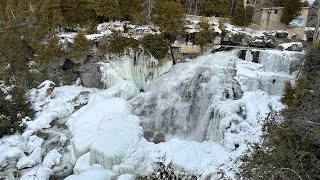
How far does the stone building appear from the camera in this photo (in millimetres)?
19812

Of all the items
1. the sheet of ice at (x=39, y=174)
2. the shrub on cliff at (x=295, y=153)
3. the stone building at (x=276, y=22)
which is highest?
the stone building at (x=276, y=22)

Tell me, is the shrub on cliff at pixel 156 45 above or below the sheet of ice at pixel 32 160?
above

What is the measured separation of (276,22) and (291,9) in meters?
1.28

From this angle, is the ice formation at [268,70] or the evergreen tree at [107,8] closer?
the ice formation at [268,70]

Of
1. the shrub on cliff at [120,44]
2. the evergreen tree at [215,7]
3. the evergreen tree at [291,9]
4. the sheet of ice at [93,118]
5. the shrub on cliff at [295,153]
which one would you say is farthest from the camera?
the evergreen tree at [215,7]

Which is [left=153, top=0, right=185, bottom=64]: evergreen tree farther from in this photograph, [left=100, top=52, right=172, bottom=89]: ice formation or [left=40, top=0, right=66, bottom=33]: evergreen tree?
[left=40, top=0, right=66, bottom=33]: evergreen tree

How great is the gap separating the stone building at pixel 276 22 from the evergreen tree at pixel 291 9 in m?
0.37

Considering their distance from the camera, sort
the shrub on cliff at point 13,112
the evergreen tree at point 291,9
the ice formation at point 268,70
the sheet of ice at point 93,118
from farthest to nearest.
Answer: the evergreen tree at point 291,9 → the shrub on cliff at point 13,112 → the ice formation at point 268,70 → the sheet of ice at point 93,118

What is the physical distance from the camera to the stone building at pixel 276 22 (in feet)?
65.0

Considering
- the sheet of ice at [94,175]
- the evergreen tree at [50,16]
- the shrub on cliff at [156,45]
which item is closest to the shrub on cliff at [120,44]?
the shrub on cliff at [156,45]

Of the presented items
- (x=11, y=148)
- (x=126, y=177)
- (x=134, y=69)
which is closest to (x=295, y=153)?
(x=126, y=177)

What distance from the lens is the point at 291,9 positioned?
19422 millimetres

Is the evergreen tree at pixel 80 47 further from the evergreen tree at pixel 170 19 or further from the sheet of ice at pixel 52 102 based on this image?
the evergreen tree at pixel 170 19

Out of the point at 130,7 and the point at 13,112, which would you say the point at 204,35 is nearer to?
the point at 130,7
